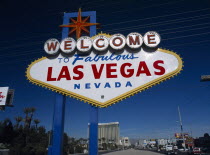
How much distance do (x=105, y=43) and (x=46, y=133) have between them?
40.4 metres

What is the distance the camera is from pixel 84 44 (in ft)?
32.8

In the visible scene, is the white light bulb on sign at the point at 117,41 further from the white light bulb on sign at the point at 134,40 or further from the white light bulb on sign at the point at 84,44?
the white light bulb on sign at the point at 84,44

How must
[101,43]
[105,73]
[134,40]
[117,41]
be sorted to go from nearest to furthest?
[105,73], [134,40], [117,41], [101,43]

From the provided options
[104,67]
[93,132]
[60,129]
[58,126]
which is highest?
[104,67]

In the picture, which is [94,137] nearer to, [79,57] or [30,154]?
[79,57]

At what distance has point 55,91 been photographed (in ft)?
31.3

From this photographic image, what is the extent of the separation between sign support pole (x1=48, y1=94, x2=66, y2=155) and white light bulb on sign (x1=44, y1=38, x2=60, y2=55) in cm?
226

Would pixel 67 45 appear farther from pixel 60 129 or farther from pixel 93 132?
pixel 93 132

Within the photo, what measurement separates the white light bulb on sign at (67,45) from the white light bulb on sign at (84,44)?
12.8 inches

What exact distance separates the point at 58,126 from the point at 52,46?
404cm

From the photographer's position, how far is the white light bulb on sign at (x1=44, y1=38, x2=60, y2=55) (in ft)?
33.1

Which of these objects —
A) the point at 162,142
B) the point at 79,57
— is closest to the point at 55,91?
the point at 79,57

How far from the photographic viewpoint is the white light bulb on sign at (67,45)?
10000 millimetres

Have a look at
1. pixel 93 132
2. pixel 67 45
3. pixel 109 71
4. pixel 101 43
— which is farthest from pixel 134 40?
A: pixel 93 132
